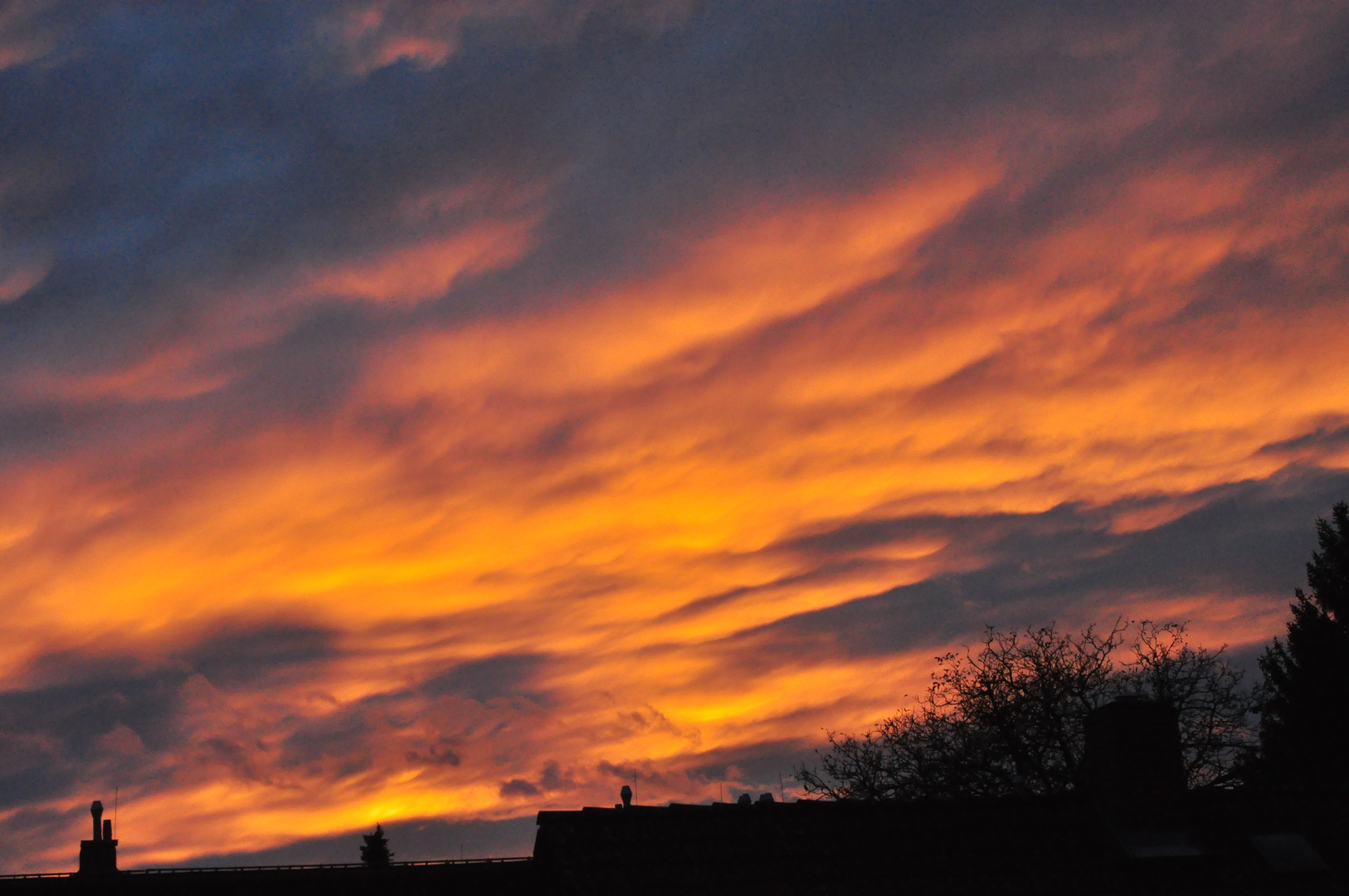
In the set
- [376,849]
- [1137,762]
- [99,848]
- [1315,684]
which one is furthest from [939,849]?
[376,849]

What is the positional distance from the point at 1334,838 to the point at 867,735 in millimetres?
Answer: 26702

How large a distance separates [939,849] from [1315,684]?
3720cm

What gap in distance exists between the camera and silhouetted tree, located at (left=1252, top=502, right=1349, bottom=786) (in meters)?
51.9

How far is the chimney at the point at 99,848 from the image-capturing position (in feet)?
103

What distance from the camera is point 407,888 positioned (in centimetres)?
2467

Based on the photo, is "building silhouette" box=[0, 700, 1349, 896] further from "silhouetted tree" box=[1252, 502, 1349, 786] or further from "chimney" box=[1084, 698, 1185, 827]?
"silhouetted tree" box=[1252, 502, 1349, 786]

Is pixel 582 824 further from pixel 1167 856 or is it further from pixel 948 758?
pixel 948 758

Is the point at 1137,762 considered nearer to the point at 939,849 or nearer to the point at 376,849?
the point at 939,849

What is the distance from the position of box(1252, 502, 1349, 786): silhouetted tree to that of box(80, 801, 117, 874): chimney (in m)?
40.9

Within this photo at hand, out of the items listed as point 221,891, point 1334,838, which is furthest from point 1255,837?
point 221,891

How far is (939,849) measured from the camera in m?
25.2

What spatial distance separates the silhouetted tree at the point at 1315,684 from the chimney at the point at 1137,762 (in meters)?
Answer: 27.2

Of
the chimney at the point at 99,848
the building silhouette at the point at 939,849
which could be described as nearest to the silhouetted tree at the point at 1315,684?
the building silhouette at the point at 939,849

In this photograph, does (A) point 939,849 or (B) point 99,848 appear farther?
(B) point 99,848
